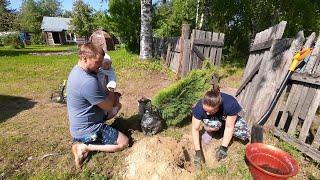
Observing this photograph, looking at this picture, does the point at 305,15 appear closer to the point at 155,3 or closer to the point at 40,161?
the point at 155,3

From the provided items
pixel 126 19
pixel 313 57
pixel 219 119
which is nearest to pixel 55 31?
pixel 126 19

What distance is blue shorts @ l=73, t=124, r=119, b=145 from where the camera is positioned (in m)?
4.36

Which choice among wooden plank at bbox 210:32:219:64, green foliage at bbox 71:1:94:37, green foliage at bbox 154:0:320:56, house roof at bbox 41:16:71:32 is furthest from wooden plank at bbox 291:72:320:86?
house roof at bbox 41:16:71:32

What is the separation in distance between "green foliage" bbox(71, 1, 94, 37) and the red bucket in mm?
38506

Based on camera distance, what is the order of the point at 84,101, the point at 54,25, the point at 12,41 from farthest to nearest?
1. the point at 54,25
2. the point at 12,41
3. the point at 84,101

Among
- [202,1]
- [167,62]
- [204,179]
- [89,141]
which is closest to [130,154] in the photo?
[89,141]

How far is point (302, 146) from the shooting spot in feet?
14.3

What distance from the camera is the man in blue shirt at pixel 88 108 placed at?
4.03 metres

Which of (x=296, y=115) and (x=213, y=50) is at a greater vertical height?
(x=213, y=50)

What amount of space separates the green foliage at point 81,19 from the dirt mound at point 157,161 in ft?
123

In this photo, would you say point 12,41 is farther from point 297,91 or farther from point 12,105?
Answer: point 297,91

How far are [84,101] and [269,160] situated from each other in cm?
279

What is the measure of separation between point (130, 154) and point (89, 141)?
2.21 ft

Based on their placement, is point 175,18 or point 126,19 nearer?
point 126,19
